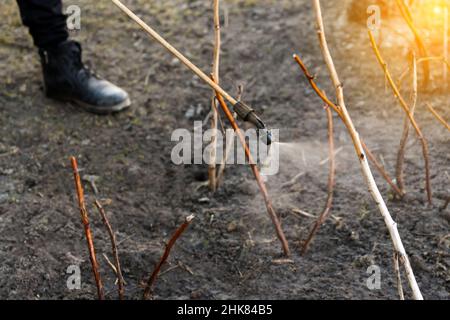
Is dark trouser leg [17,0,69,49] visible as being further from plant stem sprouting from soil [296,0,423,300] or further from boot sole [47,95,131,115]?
plant stem sprouting from soil [296,0,423,300]

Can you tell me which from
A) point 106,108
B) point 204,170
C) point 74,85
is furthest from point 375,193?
point 74,85

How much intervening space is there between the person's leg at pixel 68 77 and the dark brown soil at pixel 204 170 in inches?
2.8

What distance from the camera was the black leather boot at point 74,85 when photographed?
315 centimetres

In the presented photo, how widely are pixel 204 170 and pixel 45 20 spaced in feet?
3.49

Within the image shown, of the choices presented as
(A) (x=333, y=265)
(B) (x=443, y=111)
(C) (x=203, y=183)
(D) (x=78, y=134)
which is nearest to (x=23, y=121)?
(D) (x=78, y=134)

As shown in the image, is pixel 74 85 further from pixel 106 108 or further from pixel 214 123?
pixel 214 123

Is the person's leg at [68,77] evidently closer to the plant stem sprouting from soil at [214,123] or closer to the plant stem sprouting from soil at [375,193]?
the plant stem sprouting from soil at [214,123]

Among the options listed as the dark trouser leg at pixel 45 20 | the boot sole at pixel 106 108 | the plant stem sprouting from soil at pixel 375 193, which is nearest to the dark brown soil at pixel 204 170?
the boot sole at pixel 106 108

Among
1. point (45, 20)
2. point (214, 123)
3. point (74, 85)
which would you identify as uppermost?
point (45, 20)

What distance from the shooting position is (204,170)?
110 inches

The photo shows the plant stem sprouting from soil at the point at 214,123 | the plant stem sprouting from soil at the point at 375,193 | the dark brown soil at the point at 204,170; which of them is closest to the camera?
the plant stem sprouting from soil at the point at 375,193

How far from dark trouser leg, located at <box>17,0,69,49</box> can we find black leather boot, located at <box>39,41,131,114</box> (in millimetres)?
45

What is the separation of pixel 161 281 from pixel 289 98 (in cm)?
139
